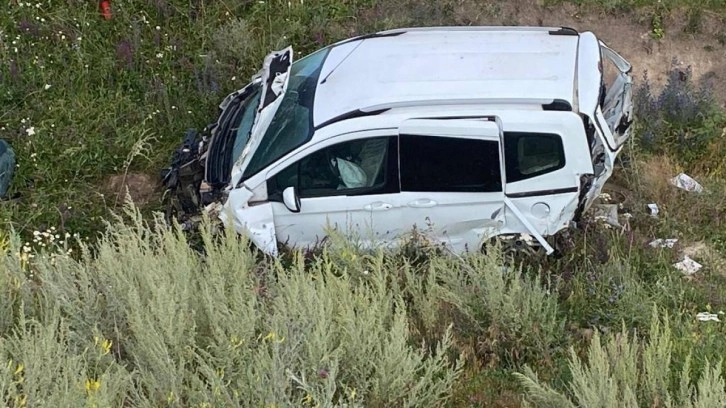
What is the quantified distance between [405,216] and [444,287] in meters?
0.90

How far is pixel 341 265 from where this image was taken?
6.50 meters

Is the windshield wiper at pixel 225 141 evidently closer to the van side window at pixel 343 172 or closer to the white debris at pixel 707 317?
the van side window at pixel 343 172

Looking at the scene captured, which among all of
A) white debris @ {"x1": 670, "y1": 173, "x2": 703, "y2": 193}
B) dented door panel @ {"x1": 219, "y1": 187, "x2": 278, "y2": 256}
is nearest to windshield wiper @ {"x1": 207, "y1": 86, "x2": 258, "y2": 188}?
dented door panel @ {"x1": 219, "y1": 187, "x2": 278, "y2": 256}

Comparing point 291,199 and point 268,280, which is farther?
point 291,199

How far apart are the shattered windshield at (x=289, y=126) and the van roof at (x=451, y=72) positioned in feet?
0.36

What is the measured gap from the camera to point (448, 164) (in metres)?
6.82

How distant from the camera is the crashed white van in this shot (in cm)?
668

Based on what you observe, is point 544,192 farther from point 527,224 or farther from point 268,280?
point 268,280

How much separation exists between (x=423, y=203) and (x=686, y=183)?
319 centimetres

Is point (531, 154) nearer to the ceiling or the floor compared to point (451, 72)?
nearer to the floor

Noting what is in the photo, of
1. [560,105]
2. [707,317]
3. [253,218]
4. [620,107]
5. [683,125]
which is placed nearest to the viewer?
[707,317]

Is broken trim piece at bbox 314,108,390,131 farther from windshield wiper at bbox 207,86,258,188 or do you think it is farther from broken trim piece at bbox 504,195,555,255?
broken trim piece at bbox 504,195,555,255

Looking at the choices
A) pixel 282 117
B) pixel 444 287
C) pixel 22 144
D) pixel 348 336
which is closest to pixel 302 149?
pixel 282 117

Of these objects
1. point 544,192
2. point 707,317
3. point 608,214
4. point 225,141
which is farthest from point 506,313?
point 225,141
